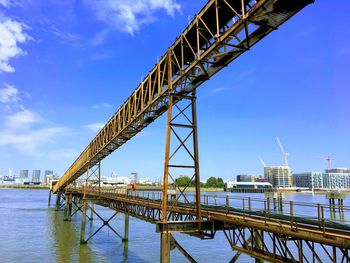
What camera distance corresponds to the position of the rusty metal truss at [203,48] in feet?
41.2

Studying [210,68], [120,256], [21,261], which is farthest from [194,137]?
[21,261]

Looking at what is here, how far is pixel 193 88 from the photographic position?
1919cm

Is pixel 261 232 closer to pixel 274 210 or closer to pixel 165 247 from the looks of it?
pixel 274 210

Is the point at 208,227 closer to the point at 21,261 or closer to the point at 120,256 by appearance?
the point at 120,256

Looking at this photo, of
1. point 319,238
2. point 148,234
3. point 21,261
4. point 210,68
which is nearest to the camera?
point 319,238

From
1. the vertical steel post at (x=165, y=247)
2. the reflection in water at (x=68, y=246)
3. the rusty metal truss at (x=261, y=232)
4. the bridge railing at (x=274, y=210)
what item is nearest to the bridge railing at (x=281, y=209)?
the bridge railing at (x=274, y=210)

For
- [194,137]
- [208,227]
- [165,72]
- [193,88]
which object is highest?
[165,72]

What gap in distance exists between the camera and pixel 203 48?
17.5 m

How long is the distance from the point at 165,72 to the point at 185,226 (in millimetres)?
10750

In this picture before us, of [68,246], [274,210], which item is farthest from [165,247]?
[68,246]

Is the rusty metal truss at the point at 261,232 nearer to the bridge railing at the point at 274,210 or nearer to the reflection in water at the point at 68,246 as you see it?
the bridge railing at the point at 274,210

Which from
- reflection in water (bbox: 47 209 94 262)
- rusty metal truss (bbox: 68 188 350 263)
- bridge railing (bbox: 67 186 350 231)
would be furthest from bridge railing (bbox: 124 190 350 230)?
reflection in water (bbox: 47 209 94 262)

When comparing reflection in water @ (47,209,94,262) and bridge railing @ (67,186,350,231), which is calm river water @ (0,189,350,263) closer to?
reflection in water @ (47,209,94,262)

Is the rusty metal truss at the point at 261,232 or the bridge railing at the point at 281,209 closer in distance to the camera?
the rusty metal truss at the point at 261,232
